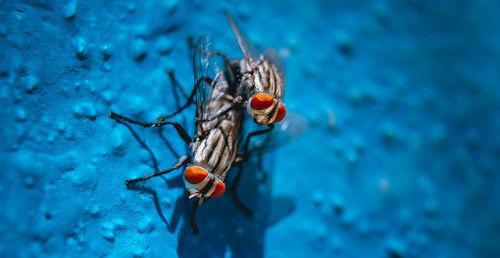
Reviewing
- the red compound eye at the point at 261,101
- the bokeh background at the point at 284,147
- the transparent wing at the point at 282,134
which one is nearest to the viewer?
the bokeh background at the point at 284,147

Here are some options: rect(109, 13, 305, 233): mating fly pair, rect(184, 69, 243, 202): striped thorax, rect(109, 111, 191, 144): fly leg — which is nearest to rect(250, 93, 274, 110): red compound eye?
rect(109, 13, 305, 233): mating fly pair

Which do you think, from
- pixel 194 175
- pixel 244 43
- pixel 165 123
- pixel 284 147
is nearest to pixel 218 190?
pixel 194 175

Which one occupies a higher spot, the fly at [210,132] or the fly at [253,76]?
the fly at [253,76]

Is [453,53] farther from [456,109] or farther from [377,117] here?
[377,117]

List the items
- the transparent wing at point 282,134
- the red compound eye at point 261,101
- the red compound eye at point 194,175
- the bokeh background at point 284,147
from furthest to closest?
the transparent wing at point 282,134
the red compound eye at point 261,101
the red compound eye at point 194,175
the bokeh background at point 284,147

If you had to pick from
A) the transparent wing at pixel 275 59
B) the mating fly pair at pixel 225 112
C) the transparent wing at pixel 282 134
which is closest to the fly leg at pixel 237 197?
the mating fly pair at pixel 225 112

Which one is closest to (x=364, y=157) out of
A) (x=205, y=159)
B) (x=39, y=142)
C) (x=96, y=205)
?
(x=205, y=159)

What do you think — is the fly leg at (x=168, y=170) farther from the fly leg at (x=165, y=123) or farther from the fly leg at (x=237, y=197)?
the fly leg at (x=237, y=197)
